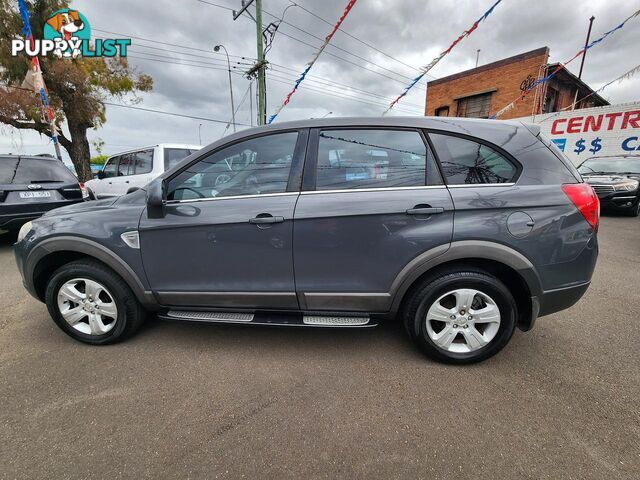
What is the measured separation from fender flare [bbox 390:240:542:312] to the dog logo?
1427 centimetres

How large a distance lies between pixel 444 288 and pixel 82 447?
2.32m

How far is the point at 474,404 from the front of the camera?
1.89 m

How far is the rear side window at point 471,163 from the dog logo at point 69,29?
45.9 ft

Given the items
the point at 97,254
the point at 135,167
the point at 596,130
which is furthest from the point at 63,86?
the point at 596,130

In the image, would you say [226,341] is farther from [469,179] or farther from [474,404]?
[469,179]

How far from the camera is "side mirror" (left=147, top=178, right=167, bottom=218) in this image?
2.15 m


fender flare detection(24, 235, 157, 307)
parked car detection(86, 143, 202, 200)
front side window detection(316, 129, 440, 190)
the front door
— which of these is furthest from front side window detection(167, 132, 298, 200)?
parked car detection(86, 143, 202, 200)

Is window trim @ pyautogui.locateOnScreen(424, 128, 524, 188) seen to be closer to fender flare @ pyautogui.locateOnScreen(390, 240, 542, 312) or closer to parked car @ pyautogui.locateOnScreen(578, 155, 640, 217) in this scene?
fender flare @ pyautogui.locateOnScreen(390, 240, 542, 312)

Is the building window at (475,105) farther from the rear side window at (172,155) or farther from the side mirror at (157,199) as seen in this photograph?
the side mirror at (157,199)

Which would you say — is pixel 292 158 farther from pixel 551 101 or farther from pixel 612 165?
pixel 551 101

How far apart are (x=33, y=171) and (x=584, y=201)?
24.1 feet

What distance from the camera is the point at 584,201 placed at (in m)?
1.99

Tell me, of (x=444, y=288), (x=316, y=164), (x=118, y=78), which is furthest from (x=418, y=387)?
(x=118, y=78)
